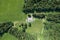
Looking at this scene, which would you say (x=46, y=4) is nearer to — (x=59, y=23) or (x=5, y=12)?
(x=59, y=23)

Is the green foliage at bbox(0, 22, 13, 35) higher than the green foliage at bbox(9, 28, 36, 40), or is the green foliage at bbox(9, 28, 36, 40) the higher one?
the green foliage at bbox(0, 22, 13, 35)

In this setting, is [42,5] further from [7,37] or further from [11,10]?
[7,37]

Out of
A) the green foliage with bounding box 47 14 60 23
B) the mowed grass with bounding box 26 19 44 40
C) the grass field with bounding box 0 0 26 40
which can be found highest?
the grass field with bounding box 0 0 26 40

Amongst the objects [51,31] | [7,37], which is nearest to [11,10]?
[7,37]

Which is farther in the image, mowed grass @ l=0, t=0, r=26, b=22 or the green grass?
mowed grass @ l=0, t=0, r=26, b=22

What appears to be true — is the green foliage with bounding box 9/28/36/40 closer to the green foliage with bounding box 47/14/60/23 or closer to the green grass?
the green grass

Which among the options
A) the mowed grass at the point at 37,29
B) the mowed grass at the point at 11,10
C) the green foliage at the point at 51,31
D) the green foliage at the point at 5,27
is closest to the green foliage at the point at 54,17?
the green foliage at the point at 51,31

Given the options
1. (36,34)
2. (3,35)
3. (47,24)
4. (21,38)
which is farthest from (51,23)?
(3,35)

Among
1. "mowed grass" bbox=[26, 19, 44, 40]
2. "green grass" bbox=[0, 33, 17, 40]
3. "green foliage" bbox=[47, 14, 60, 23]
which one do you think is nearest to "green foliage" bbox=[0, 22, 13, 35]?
"green grass" bbox=[0, 33, 17, 40]
